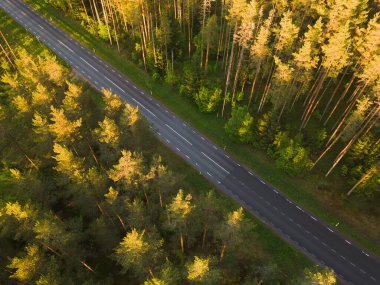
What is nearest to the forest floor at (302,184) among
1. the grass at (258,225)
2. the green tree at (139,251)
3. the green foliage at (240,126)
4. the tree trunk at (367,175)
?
the green foliage at (240,126)

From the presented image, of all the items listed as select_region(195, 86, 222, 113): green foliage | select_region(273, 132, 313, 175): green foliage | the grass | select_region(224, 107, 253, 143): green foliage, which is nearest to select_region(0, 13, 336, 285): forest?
the grass

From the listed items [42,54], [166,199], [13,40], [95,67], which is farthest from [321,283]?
[13,40]

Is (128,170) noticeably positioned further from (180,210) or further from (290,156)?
(290,156)

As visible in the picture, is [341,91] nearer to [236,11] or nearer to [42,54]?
[236,11]

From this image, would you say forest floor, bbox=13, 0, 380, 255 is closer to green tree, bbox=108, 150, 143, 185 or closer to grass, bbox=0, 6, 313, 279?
grass, bbox=0, 6, 313, 279

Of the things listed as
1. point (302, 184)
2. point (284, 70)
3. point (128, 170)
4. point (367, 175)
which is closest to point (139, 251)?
point (128, 170)

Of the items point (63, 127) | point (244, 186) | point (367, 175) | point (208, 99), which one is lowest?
point (244, 186)

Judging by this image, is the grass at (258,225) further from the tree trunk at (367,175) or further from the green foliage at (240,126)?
the tree trunk at (367,175)
